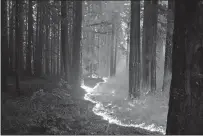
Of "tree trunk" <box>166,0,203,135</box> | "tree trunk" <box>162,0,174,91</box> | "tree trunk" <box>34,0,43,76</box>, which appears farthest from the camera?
"tree trunk" <box>34,0,43,76</box>

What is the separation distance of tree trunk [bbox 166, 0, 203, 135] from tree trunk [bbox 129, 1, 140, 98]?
30.0 ft

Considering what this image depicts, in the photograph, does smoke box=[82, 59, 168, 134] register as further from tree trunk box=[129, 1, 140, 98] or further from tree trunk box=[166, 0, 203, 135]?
tree trunk box=[166, 0, 203, 135]

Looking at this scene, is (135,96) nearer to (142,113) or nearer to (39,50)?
(142,113)

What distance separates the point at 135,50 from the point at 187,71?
9291 millimetres

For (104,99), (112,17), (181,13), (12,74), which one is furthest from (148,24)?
(112,17)

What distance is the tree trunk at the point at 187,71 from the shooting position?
4.73 meters

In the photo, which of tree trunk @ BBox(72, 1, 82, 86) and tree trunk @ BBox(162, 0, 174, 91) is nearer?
tree trunk @ BBox(162, 0, 174, 91)

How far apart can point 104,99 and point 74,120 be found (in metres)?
7.53

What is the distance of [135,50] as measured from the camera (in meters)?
14.1

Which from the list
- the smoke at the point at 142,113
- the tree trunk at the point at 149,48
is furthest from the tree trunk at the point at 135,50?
the tree trunk at the point at 149,48

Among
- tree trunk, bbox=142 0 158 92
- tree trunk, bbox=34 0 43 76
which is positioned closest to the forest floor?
tree trunk, bbox=142 0 158 92

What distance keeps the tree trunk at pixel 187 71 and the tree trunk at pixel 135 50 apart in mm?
9129

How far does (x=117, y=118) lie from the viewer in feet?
37.1

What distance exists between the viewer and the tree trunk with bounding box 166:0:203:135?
4730 mm
